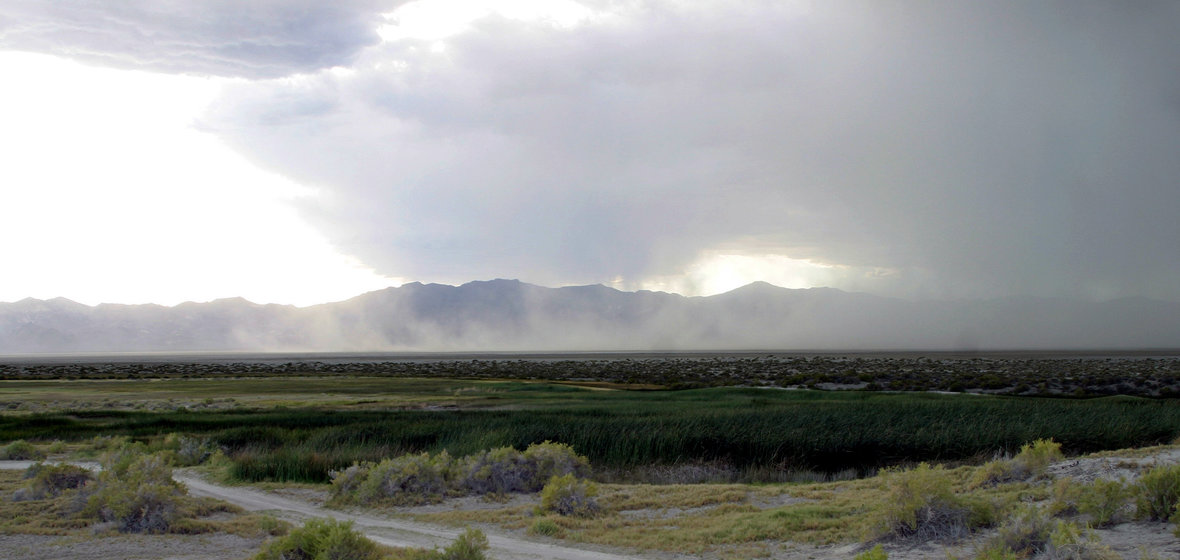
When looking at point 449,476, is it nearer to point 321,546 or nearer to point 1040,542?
point 321,546

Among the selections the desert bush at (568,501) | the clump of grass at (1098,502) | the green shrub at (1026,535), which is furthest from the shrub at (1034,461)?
the desert bush at (568,501)

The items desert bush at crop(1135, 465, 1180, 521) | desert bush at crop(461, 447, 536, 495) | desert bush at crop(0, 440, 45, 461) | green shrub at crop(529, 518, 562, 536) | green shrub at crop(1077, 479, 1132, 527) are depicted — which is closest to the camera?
desert bush at crop(1135, 465, 1180, 521)

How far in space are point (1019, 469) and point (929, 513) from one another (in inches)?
174

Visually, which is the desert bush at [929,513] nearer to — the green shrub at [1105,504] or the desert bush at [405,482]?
the green shrub at [1105,504]

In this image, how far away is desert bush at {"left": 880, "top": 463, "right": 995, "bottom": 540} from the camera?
10211 mm

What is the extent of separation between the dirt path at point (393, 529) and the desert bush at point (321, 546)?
11.5 inches

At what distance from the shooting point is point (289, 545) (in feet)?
31.4

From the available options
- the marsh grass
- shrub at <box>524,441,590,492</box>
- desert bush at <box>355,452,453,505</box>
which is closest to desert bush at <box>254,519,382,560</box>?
desert bush at <box>355,452,453,505</box>

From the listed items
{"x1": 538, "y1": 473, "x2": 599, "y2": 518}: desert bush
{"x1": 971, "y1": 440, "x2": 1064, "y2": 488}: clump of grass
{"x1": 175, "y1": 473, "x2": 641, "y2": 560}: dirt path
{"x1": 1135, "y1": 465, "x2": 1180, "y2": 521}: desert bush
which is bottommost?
{"x1": 175, "y1": 473, "x2": 641, "y2": 560}: dirt path

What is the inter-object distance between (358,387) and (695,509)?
5366 centimetres

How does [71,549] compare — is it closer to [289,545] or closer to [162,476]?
[162,476]

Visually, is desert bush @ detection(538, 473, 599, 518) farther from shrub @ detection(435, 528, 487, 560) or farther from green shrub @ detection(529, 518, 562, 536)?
shrub @ detection(435, 528, 487, 560)

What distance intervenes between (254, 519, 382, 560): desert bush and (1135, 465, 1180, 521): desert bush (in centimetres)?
1127

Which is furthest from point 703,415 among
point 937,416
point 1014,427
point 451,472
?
point 451,472
